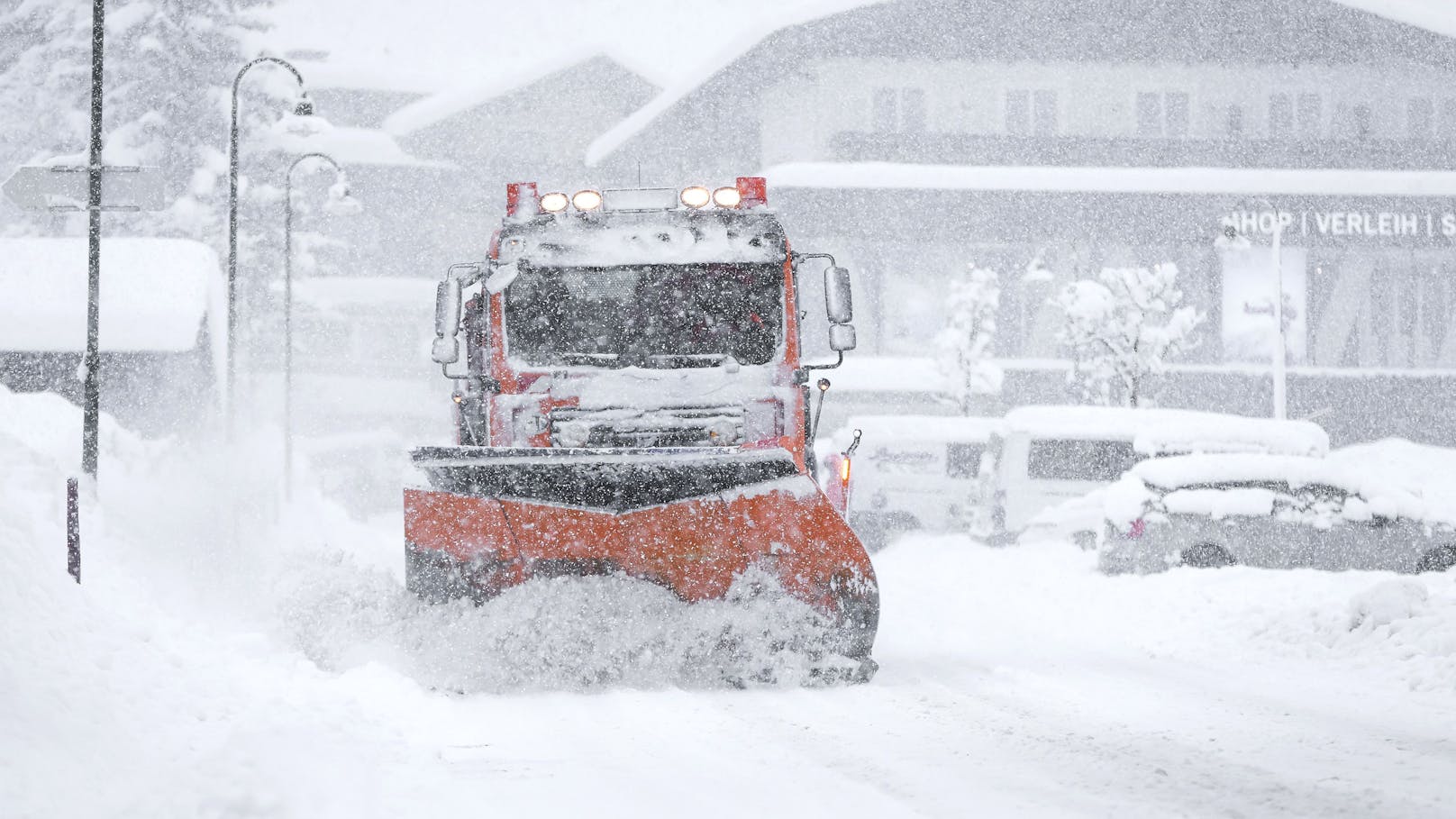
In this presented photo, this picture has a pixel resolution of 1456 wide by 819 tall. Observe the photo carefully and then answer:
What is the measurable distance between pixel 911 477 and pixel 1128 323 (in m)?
13.9

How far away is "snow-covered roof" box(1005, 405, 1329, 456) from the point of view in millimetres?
19953

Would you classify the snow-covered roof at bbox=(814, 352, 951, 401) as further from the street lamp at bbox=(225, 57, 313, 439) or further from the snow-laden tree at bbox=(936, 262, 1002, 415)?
the street lamp at bbox=(225, 57, 313, 439)

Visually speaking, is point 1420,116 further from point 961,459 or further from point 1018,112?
point 961,459

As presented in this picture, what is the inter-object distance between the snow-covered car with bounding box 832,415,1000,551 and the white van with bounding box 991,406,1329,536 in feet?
3.30

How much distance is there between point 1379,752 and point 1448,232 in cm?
3509

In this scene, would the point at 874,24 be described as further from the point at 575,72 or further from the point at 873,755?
the point at 873,755

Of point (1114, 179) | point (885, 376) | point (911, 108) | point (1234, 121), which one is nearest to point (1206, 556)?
point (885, 376)

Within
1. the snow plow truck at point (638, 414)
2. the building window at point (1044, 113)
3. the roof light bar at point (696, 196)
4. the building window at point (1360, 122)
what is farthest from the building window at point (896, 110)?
the roof light bar at point (696, 196)

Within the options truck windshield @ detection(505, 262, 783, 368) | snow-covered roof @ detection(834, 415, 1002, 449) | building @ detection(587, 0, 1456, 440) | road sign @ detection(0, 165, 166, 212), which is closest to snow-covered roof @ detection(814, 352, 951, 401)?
building @ detection(587, 0, 1456, 440)

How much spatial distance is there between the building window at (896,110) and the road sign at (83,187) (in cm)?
2958

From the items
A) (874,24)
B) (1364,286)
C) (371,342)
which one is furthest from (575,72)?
(1364,286)

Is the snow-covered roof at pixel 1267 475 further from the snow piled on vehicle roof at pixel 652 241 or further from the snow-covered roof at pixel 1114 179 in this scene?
the snow-covered roof at pixel 1114 179

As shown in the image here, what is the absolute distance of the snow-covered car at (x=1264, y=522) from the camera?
16.6 metres

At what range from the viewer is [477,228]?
60.2m
